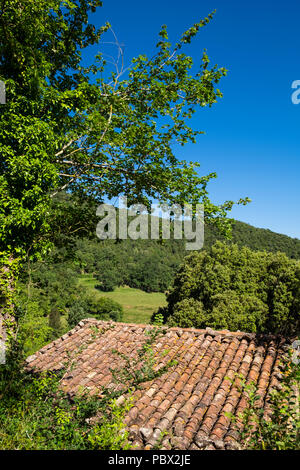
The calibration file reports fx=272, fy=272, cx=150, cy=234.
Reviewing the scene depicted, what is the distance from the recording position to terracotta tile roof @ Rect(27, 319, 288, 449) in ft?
14.9

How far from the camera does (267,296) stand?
2383cm

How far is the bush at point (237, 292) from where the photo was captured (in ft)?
71.1

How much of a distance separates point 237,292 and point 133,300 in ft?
189

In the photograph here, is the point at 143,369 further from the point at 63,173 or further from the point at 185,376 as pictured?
the point at 63,173

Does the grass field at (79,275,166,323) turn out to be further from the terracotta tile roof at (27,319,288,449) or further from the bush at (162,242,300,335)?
the terracotta tile roof at (27,319,288,449)

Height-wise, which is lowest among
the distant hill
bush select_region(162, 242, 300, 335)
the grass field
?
the grass field

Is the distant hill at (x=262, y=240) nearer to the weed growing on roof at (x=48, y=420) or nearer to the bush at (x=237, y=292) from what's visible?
the bush at (x=237, y=292)

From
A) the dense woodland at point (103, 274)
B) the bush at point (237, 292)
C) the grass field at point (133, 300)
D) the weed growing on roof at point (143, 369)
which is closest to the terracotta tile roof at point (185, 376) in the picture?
the weed growing on roof at point (143, 369)

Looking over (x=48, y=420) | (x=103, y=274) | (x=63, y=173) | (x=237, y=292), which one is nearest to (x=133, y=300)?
(x=103, y=274)

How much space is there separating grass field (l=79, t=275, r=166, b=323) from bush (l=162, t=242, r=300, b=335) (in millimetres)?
37568

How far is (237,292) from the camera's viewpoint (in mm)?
23328

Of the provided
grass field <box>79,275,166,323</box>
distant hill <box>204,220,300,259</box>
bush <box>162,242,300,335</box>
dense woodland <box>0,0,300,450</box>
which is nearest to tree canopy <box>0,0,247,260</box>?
dense woodland <box>0,0,300,450</box>

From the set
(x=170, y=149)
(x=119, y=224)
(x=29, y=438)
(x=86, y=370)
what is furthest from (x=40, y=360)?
(x=170, y=149)
